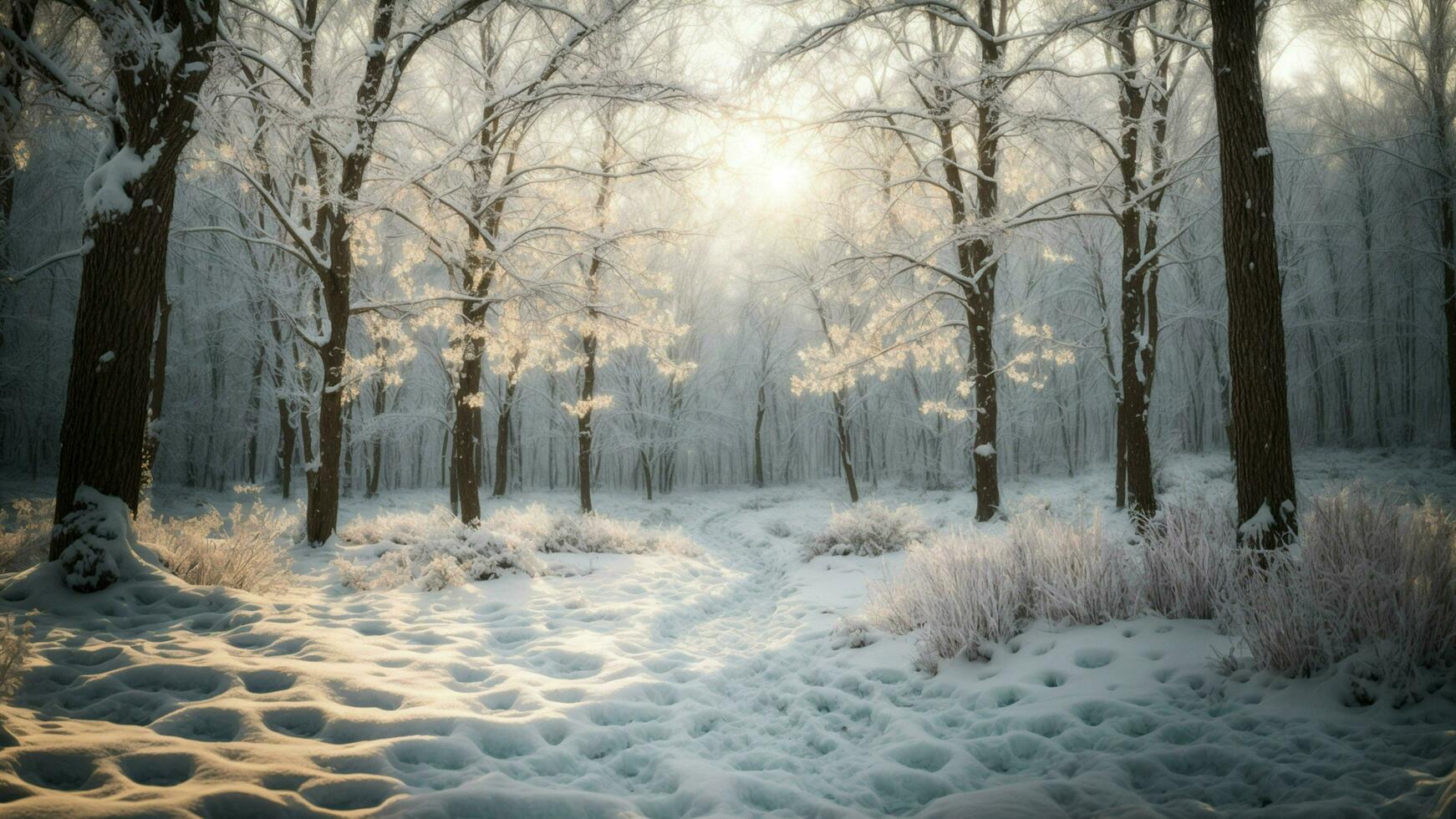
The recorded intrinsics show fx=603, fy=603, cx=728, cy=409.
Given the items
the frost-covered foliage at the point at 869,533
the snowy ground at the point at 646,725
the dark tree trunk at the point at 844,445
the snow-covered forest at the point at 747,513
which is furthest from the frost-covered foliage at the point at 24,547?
the dark tree trunk at the point at 844,445

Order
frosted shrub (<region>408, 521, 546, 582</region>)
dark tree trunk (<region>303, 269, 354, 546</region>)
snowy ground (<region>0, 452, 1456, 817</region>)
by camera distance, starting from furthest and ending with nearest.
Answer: dark tree trunk (<region>303, 269, 354, 546</region>) < frosted shrub (<region>408, 521, 546, 582</region>) < snowy ground (<region>0, 452, 1456, 817</region>)

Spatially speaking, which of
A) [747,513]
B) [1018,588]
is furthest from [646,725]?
[747,513]

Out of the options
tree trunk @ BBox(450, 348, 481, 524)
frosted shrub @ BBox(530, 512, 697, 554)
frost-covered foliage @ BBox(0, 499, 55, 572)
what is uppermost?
tree trunk @ BBox(450, 348, 481, 524)

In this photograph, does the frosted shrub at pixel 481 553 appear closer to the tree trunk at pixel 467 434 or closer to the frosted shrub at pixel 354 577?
the frosted shrub at pixel 354 577

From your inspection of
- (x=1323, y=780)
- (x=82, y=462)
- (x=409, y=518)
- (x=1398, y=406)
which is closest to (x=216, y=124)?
(x=82, y=462)

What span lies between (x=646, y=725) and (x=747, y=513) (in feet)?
57.6

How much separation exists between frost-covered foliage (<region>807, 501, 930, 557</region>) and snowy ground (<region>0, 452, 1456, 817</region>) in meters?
4.18

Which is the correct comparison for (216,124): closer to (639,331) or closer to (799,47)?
(639,331)

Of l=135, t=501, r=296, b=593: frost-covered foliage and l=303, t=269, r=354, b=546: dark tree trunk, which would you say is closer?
l=135, t=501, r=296, b=593: frost-covered foliage

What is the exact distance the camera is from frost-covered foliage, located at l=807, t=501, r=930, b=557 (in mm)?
9727

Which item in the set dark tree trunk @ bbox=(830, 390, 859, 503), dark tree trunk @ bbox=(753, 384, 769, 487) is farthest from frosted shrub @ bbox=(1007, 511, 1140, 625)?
dark tree trunk @ bbox=(753, 384, 769, 487)

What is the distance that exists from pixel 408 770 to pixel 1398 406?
28.7 m

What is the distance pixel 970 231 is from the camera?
8797 millimetres

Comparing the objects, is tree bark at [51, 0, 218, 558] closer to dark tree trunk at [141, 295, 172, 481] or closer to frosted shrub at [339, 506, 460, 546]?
frosted shrub at [339, 506, 460, 546]
